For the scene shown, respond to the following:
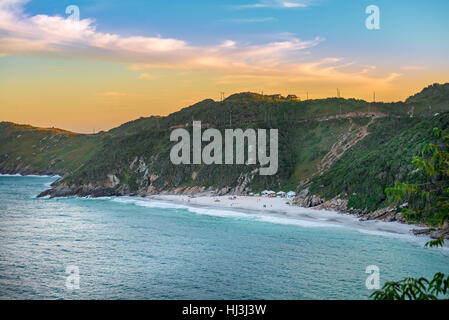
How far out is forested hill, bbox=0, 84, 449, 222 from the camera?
8019cm

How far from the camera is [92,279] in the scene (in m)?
40.9

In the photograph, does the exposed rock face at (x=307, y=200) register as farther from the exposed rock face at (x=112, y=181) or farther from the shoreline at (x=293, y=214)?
the exposed rock face at (x=112, y=181)

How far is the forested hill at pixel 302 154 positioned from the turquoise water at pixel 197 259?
21002 mm

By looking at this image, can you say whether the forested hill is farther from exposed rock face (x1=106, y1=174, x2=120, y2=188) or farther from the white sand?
the white sand

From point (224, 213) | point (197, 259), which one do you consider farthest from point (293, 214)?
point (197, 259)

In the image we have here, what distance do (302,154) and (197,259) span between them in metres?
82.7

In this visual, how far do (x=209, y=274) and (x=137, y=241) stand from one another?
72.8 ft

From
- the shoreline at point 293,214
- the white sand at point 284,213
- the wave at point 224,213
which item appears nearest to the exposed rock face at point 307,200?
the shoreline at point 293,214

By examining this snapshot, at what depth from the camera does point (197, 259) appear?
47.9 meters

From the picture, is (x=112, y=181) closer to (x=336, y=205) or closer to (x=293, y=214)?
(x=293, y=214)

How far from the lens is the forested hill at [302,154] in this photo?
263 feet

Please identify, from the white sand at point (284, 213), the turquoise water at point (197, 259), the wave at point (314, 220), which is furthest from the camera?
the white sand at point (284, 213)

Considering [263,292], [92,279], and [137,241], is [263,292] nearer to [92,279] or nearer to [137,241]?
[92,279]

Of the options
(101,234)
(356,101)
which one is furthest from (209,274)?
(356,101)
